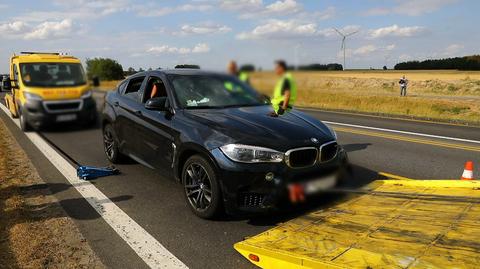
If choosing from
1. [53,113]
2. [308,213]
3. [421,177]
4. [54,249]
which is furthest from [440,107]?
[54,249]

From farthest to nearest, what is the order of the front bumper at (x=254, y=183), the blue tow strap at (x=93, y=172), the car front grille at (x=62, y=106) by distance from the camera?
the car front grille at (x=62, y=106) → the blue tow strap at (x=93, y=172) → the front bumper at (x=254, y=183)

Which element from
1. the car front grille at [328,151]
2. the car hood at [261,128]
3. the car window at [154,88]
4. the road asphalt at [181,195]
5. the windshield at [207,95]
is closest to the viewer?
the road asphalt at [181,195]

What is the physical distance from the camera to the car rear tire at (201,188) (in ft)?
15.0

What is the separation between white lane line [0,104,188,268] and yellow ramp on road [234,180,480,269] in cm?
71

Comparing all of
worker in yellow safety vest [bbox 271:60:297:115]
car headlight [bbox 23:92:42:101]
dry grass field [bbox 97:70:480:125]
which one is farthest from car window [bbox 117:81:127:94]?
car headlight [bbox 23:92:42:101]

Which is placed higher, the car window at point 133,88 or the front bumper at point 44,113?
the car window at point 133,88

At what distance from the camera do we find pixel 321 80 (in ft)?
11.7

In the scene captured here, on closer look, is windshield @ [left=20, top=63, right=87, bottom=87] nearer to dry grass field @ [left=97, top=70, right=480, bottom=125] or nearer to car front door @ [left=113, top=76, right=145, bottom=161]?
dry grass field @ [left=97, top=70, right=480, bottom=125]

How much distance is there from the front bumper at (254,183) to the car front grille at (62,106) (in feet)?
30.3

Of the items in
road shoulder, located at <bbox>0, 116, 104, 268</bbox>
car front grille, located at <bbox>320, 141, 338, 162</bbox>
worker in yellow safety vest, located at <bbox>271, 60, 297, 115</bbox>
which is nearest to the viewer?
worker in yellow safety vest, located at <bbox>271, 60, 297, 115</bbox>

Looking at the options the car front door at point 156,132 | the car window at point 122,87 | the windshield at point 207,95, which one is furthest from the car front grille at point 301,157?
the car window at point 122,87

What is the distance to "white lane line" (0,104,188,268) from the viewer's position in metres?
3.93

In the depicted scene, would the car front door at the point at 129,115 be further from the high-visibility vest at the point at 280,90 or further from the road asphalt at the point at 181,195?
the high-visibility vest at the point at 280,90

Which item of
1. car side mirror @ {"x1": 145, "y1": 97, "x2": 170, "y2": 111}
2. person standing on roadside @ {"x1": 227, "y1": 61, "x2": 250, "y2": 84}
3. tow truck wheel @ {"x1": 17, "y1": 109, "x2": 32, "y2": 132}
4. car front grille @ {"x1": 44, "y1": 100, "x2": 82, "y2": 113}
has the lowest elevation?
tow truck wheel @ {"x1": 17, "y1": 109, "x2": 32, "y2": 132}
